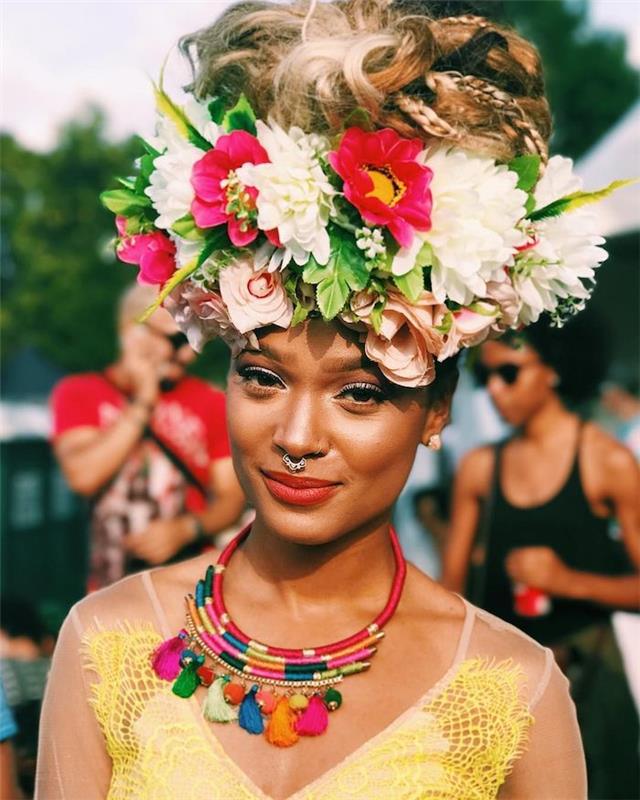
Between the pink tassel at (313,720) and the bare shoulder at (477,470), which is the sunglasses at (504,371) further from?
the pink tassel at (313,720)

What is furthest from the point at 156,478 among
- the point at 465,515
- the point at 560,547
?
the point at 560,547

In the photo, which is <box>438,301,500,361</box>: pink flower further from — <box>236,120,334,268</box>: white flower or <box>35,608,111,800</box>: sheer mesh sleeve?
<box>35,608,111,800</box>: sheer mesh sleeve

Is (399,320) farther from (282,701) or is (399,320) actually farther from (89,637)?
(89,637)

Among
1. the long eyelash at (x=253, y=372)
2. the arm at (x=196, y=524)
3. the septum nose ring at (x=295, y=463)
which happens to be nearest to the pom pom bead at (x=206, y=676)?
the septum nose ring at (x=295, y=463)

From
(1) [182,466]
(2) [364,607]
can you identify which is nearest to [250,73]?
(2) [364,607]

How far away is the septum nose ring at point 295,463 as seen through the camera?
1733mm

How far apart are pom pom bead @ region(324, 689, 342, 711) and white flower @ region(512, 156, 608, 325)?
0.76m

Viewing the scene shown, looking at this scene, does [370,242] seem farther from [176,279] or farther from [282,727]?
[282,727]

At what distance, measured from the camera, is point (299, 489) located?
1755 millimetres

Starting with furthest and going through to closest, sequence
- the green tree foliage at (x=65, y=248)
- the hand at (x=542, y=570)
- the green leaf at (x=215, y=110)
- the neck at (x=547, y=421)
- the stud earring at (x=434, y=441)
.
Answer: the green tree foliage at (x=65, y=248)
the neck at (x=547, y=421)
the hand at (x=542, y=570)
the stud earring at (x=434, y=441)
the green leaf at (x=215, y=110)

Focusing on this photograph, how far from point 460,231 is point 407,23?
37 cm

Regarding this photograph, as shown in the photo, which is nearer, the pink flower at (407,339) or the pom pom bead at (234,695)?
the pink flower at (407,339)

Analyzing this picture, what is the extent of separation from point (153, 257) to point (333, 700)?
83 centimetres

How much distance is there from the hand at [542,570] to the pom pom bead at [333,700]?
180 cm
